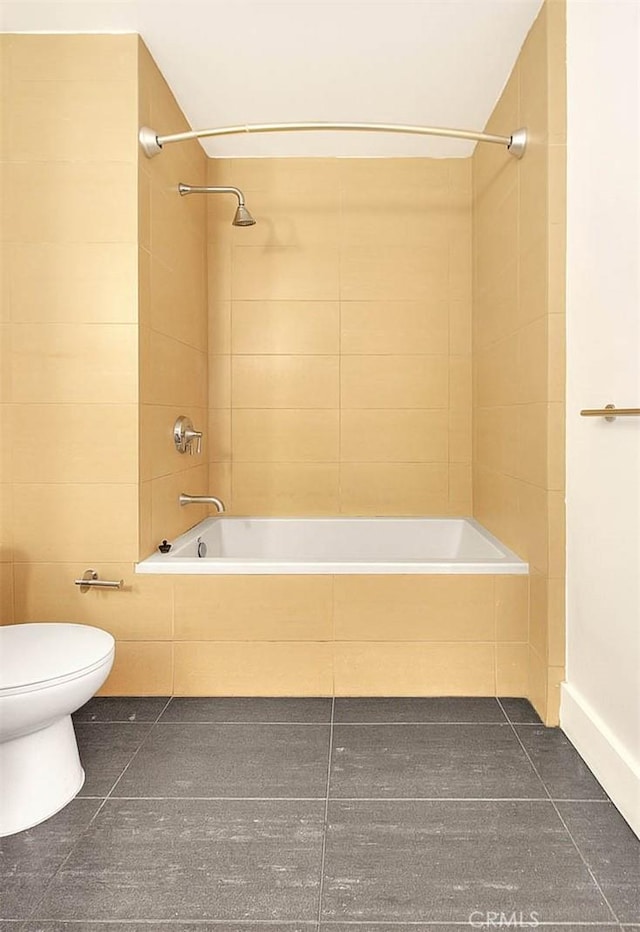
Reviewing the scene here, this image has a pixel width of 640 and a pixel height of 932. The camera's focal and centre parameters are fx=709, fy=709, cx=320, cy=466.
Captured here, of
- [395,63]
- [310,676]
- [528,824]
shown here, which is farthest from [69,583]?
[395,63]

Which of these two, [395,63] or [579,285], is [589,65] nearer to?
[579,285]

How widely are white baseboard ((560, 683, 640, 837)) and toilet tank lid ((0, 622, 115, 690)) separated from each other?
54.1 inches

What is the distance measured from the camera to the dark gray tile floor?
1.44m

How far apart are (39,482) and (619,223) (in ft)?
6.72

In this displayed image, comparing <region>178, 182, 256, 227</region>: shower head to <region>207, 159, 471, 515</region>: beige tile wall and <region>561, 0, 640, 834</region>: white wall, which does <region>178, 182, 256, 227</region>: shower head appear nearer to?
<region>207, 159, 471, 515</region>: beige tile wall

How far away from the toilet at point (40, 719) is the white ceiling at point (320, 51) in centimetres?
205

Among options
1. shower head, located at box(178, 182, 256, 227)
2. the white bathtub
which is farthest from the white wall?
shower head, located at box(178, 182, 256, 227)

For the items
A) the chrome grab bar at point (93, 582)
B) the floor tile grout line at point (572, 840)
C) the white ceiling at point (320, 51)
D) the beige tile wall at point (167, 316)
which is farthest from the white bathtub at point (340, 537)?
the white ceiling at point (320, 51)

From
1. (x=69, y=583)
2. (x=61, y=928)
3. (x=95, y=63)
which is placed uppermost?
(x=95, y=63)

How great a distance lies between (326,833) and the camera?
5.61 ft

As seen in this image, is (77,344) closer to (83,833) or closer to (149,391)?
(149,391)

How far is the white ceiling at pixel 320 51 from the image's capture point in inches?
93.3

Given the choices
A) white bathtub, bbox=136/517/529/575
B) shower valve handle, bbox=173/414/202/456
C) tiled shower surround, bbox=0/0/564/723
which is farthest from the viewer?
white bathtub, bbox=136/517/529/575

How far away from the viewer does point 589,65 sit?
6.84 feet
